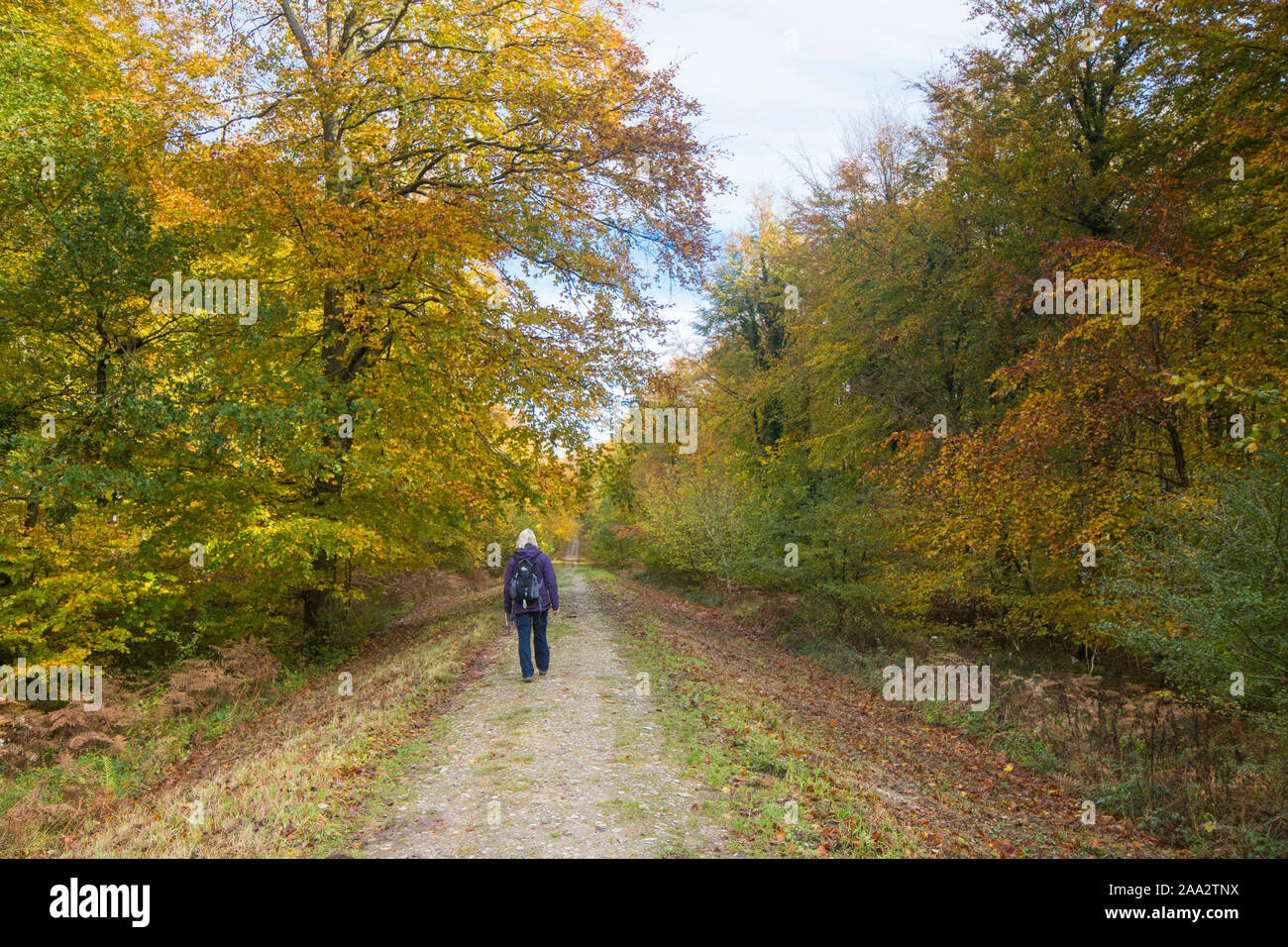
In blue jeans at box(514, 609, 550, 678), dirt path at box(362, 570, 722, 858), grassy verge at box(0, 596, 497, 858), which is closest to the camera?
dirt path at box(362, 570, 722, 858)

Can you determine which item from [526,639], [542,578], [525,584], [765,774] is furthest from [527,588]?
[765,774]

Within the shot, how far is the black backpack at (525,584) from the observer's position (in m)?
9.29

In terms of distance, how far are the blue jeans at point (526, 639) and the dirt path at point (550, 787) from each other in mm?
318

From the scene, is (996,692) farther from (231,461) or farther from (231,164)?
(231,164)

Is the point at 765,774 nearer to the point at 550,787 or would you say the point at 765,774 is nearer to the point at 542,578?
the point at 550,787

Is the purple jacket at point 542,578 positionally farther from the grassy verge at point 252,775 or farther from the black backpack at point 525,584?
the grassy verge at point 252,775

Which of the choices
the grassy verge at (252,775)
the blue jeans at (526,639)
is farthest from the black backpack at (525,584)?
the grassy verge at (252,775)

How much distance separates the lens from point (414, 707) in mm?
8617

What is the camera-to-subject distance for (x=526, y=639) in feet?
32.1

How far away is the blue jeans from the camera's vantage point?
9.68 metres

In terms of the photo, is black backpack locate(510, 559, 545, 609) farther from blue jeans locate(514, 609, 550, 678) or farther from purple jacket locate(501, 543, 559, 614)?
blue jeans locate(514, 609, 550, 678)

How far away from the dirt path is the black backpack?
123 cm

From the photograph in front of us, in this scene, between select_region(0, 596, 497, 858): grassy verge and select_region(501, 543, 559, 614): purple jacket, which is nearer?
select_region(0, 596, 497, 858): grassy verge

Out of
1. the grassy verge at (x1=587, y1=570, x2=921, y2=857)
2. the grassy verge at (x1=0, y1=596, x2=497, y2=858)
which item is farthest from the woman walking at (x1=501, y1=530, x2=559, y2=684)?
the grassy verge at (x1=587, y1=570, x2=921, y2=857)
